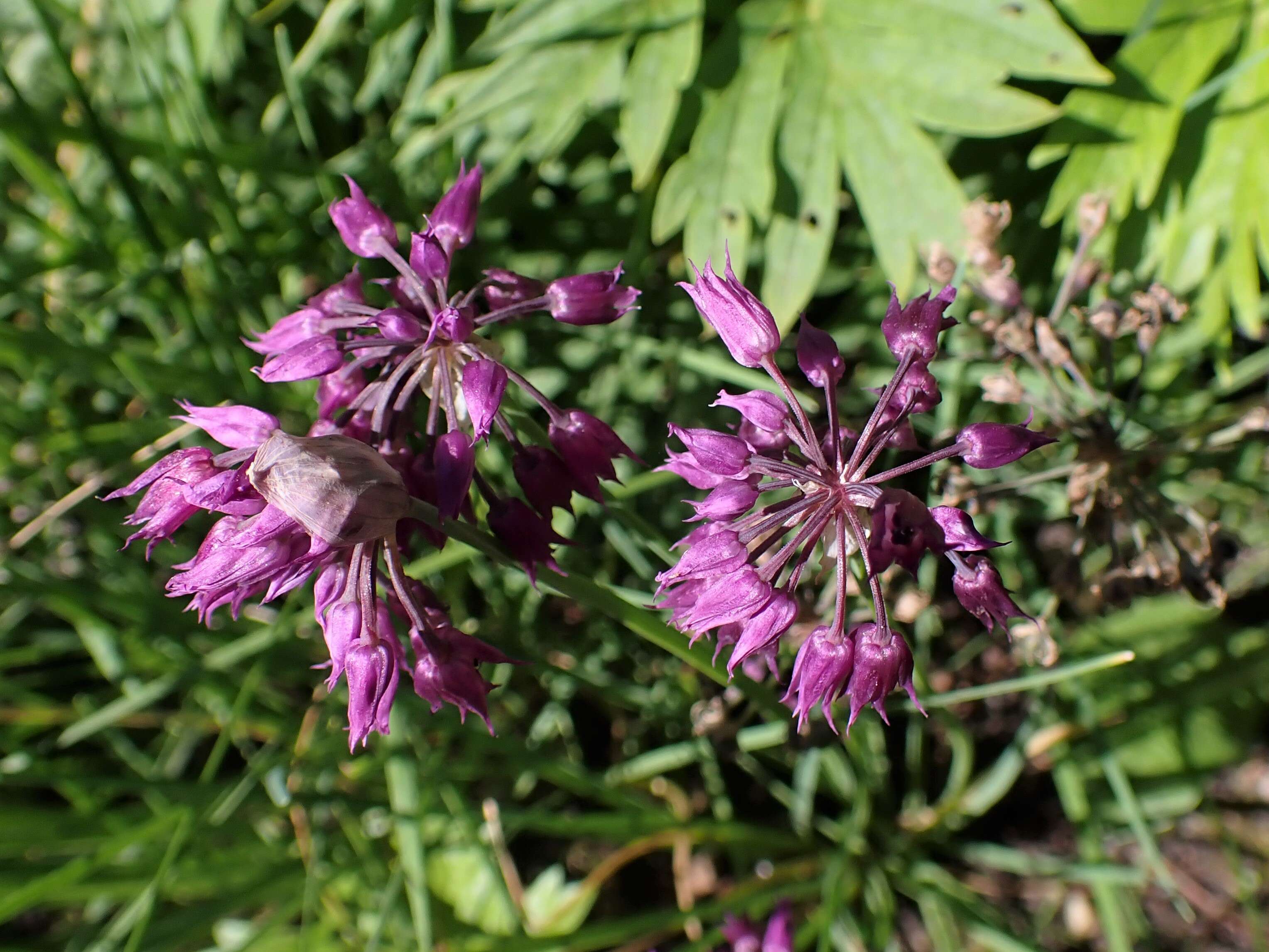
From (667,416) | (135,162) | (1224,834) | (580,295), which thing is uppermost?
(580,295)

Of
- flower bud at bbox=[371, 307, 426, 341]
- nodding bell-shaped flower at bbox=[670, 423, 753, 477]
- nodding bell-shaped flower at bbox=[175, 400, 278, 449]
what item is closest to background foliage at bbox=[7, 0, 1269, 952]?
nodding bell-shaped flower at bbox=[670, 423, 753, 477]

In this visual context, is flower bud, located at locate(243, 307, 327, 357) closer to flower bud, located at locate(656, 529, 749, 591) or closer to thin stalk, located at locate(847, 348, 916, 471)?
flower bud, located at locate(656, 529, 749, 591)

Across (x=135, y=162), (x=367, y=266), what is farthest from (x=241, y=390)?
(x=135, y=162)

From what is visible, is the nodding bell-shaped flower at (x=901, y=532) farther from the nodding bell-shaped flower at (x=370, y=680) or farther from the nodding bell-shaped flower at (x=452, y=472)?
the nodding bell-shaped flower at (x=370, y=680)

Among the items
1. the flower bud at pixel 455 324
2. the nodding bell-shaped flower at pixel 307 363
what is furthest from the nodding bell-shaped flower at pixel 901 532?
the nodding bell-shaped flower at pixel 307 363

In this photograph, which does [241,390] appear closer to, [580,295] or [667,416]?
[667,416]

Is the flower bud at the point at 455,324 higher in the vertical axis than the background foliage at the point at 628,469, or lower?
higher

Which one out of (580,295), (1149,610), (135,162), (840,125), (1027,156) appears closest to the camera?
(580,295)
